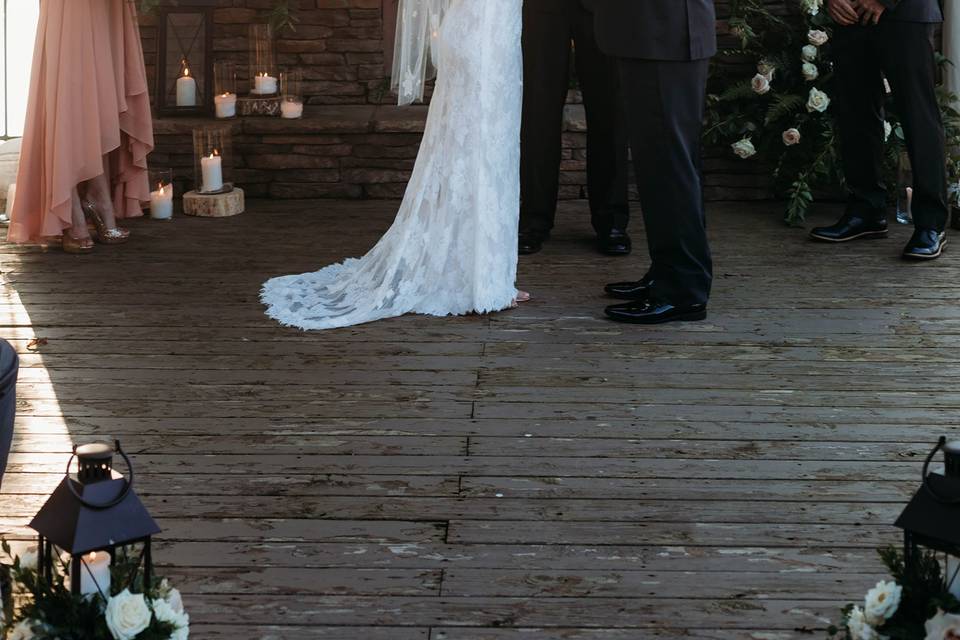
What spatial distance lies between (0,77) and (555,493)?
4745 mm

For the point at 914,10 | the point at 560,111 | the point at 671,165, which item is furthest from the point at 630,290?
the point at 914,10

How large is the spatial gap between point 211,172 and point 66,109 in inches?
Answer: 36.1

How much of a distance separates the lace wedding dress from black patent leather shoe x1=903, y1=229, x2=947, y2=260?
5.05 feet

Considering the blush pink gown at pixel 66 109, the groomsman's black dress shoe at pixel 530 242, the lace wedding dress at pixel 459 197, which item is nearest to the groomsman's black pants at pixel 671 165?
the lace wedding dress at pixel 459 197

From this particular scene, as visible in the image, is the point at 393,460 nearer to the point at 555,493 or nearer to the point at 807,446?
the point at 555,493

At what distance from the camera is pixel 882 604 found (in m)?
1.82

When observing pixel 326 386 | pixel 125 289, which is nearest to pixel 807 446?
pixel 326 386

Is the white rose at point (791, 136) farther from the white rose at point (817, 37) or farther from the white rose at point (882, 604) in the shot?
the white rose at point (882, 604)

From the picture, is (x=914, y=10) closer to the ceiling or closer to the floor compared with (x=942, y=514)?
closer to the ceiling

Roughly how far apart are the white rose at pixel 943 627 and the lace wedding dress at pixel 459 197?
2.54 m

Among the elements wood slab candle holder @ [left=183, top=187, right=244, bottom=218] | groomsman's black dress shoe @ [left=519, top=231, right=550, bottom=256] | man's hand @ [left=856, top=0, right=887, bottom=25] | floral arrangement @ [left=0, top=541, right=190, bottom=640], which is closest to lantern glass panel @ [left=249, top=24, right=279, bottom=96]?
wood slab candle holder @ [left=183, top=187, right=244, bottom=218]

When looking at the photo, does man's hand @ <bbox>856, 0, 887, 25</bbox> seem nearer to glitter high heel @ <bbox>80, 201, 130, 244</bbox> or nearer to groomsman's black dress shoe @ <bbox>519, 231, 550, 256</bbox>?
groomsman's black dress shoe @ <bbox>519, 231, 550, 256</bbox>

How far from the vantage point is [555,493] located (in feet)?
9.24

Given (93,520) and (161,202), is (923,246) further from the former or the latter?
(93,520)
